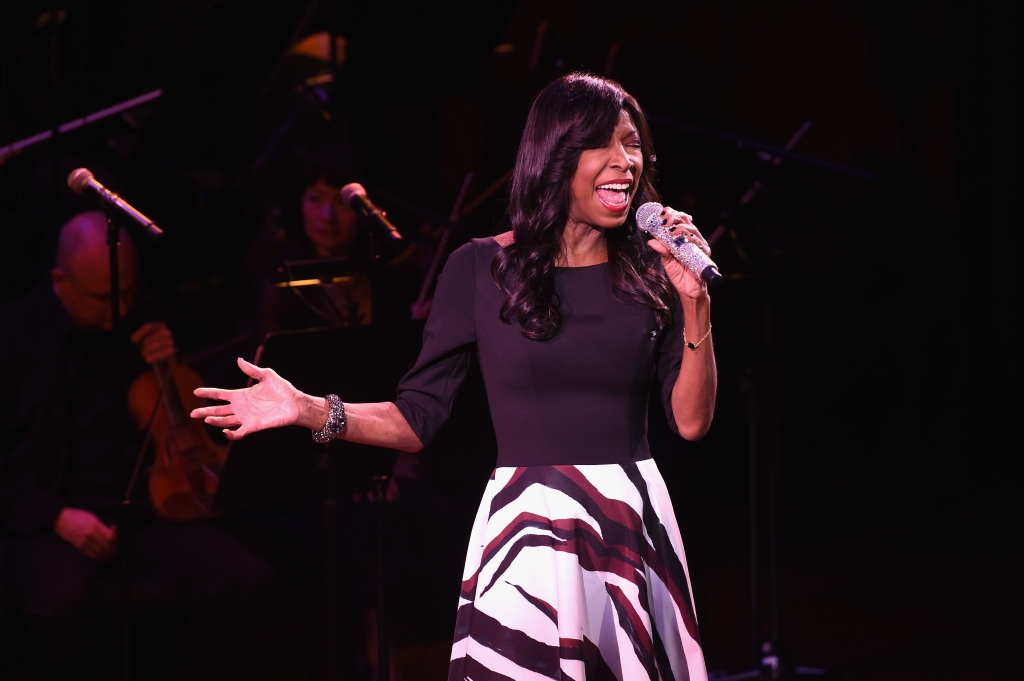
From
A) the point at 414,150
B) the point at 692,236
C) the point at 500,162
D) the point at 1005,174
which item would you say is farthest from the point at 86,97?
the point at 1005,174

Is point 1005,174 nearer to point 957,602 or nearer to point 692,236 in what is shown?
point 957,602

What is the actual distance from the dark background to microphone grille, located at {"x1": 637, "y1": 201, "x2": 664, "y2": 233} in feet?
3.36

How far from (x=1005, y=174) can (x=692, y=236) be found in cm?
464

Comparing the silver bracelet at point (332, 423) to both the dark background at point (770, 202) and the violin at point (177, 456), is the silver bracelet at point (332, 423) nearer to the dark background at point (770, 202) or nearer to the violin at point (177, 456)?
the dark background at point (770, 202)

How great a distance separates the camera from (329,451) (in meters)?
2.79

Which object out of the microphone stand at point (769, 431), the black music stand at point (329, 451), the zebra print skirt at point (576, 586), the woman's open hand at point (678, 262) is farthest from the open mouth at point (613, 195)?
the microphone stand at point (769, 431)

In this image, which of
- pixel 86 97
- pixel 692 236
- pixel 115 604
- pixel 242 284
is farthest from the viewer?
pixel 242 284

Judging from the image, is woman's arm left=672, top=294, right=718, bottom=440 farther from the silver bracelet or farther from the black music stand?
the black music stand

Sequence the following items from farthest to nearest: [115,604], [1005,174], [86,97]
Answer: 1. [1005,174]
2. [86,97]
3. [115,604]

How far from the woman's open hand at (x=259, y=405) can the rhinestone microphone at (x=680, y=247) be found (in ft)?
2.02

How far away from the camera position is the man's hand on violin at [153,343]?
3.34 metres

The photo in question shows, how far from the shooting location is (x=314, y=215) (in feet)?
12.9

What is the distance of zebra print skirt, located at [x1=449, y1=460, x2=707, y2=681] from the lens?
170 cm

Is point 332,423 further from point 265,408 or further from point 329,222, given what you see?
point 329,222
